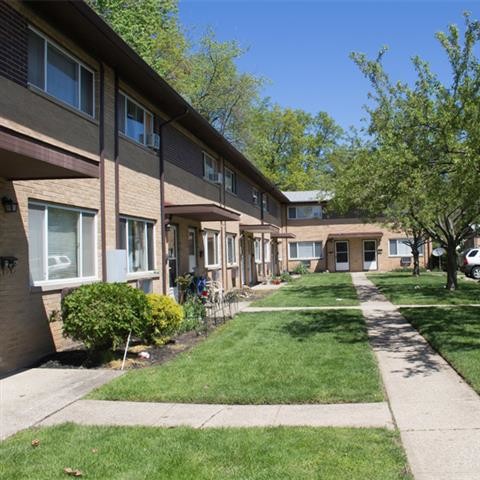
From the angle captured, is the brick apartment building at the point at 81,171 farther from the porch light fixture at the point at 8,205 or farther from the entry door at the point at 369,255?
the entry door at the point at 369,255

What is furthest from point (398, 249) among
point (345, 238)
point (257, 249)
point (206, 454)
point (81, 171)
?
point (206, 454)

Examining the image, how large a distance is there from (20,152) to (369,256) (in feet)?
127

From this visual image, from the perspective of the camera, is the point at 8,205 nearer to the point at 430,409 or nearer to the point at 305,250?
the point at 430,409

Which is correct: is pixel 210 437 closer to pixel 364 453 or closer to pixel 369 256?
pixel 364 453

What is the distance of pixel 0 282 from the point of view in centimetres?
821

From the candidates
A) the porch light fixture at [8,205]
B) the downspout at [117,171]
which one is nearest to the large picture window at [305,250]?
the downspout at [117,171]

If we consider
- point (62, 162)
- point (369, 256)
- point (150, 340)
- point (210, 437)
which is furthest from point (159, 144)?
point (369, 256)

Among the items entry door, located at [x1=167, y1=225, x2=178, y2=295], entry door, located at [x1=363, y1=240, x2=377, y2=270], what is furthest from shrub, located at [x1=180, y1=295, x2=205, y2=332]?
entry door, located at [x1=363, y1=240, x2=377, y2=270]

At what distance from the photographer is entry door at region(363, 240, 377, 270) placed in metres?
43.2

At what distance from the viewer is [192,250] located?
18516 mm

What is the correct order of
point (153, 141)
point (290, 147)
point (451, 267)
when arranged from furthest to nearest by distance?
point (290, 147)
point (451, 267)
point (153, 141)

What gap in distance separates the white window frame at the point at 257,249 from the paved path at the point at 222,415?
2463 centimetres

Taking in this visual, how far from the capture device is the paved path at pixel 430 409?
456 cm

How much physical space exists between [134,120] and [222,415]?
29.9 ft
